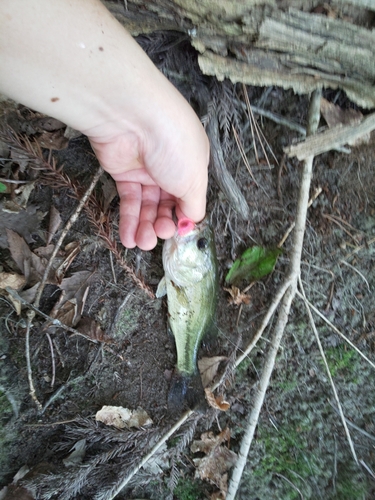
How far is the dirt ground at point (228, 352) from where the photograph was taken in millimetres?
2227

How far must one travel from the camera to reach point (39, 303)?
2.24 meters

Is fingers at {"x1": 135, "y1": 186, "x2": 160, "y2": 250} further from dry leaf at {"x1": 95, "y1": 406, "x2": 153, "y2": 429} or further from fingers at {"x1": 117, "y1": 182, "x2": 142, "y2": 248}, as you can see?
dry leaf at {"x1": 95, "y1": 406, "x2": 153, "y2": 429}

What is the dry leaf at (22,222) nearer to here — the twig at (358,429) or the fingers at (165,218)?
the fingers at (165,218)

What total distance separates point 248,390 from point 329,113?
1829 millimetres

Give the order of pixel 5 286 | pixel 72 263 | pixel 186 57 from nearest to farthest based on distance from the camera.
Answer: pixel 186 57, pixel 5 286, pixel 72 263

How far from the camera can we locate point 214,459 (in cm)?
232

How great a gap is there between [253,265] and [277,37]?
132cm

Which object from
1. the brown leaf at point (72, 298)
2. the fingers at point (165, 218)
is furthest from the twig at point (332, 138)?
the brown leaf at point (72, 298)

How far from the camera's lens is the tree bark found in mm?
1613

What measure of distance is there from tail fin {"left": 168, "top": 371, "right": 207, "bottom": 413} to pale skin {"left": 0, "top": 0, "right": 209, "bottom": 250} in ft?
3.15

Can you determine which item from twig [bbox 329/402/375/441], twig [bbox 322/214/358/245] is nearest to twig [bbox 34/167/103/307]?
twig [bbox 322/214/358/245]

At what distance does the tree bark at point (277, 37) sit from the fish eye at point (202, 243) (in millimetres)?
948

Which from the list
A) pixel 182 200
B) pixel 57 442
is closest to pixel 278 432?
pixel 57 442

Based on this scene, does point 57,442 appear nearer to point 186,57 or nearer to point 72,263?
point 72,263
